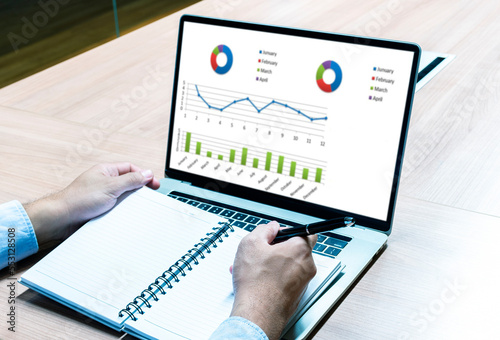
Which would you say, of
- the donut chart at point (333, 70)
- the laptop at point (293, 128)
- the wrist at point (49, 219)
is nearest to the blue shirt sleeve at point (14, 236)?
the wrist at point (49, 219)

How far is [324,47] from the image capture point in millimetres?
935

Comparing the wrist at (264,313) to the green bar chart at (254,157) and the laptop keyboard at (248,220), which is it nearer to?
the laptop keyboard at (248,220)

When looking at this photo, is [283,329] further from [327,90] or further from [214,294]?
[327,90]

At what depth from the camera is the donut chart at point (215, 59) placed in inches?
39.5

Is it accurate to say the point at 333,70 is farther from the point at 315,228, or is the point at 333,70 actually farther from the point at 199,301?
the point at 199,301

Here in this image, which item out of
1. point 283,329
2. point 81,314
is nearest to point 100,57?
point 81,314

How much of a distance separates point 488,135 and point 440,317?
1.96ft

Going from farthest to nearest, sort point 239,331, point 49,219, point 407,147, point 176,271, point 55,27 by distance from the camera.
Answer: point 55,27 → point 407,147 → point 49,219 → point 176,271 → point 239,331

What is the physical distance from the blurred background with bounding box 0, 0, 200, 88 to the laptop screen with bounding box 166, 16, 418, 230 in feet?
7.97

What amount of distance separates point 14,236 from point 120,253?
0.17m

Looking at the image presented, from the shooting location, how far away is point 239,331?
690mm

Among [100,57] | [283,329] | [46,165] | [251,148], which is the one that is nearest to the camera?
[283,329]

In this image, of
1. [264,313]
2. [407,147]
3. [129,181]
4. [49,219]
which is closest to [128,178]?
[129,181]

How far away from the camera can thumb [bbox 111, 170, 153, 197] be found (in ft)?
3.11
